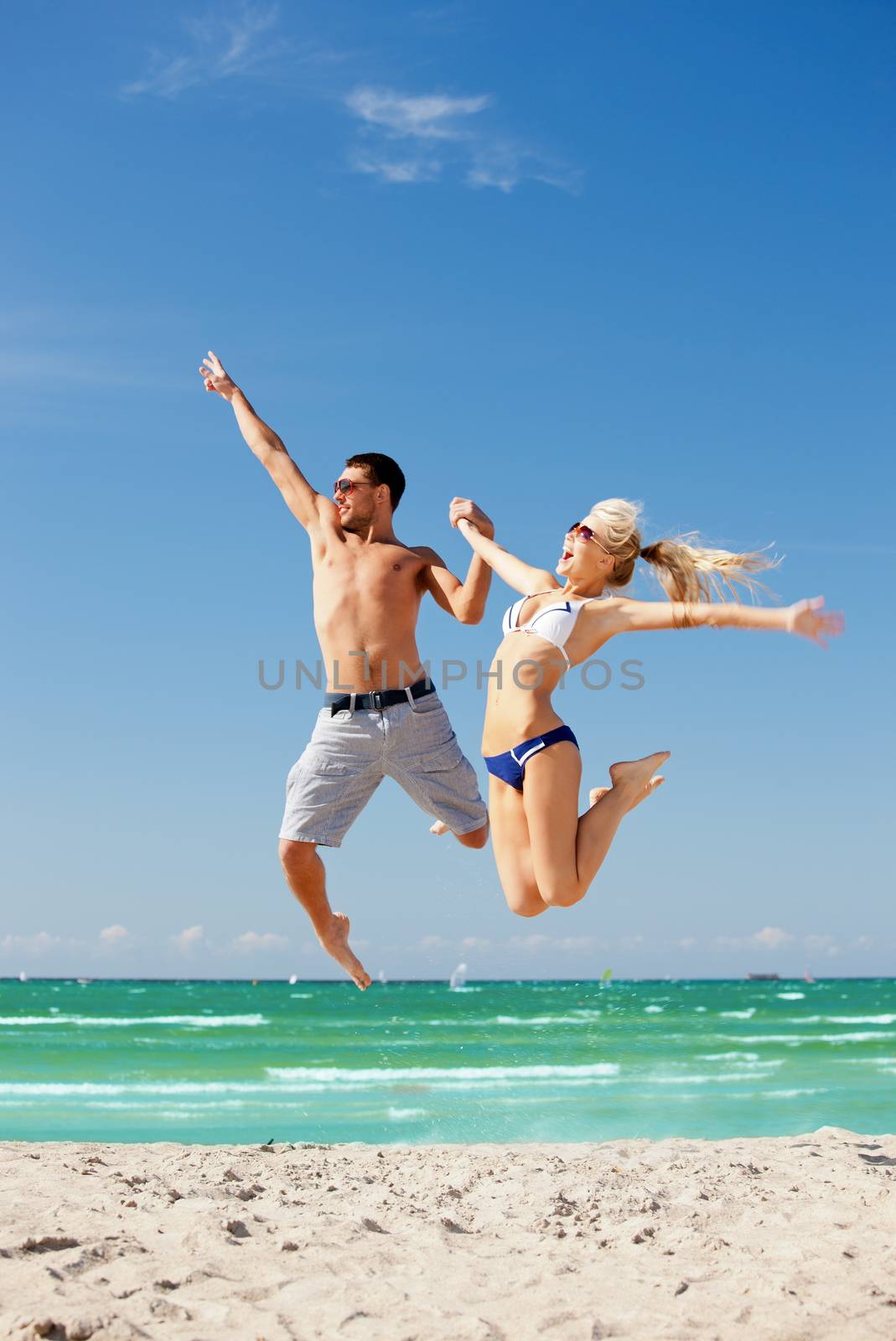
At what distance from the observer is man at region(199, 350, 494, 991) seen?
6.02 metres

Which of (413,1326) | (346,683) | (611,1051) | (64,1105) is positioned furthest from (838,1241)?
(611,1051)

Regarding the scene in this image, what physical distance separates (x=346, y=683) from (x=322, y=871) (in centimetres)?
101

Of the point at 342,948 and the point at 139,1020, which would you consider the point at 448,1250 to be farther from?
the point at 139,1020

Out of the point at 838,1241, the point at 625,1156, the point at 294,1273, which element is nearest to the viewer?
the point at 294,1273

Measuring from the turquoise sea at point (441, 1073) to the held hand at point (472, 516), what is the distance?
415 cm

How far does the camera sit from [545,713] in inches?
230

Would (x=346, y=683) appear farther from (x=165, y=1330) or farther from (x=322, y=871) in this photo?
(x=165, y=1330)

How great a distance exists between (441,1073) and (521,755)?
15348mm

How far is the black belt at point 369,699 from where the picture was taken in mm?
6000

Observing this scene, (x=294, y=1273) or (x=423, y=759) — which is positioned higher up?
(x=423, y=759)

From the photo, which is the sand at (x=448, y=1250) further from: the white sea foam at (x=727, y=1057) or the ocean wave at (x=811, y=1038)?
the ocean wave at (x=811, y=1038)

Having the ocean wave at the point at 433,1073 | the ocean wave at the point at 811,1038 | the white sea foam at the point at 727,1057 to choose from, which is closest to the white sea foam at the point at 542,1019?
the ocean wave at the point at 811,1038

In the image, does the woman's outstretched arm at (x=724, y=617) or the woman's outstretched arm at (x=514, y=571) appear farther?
the woman's outstretched arm at (x=514, y=571)

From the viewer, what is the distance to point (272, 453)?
649 cm
